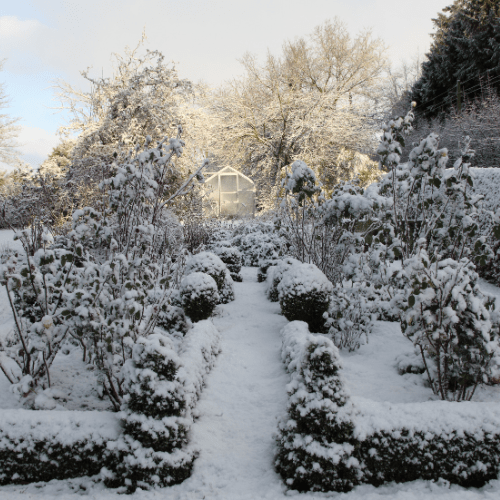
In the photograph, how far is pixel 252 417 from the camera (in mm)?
2520

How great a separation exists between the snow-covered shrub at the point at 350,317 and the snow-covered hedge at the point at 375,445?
1.56 meters

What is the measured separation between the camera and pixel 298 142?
18.9m

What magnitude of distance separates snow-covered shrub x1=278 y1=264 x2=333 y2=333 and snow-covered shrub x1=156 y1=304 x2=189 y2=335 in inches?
51.6

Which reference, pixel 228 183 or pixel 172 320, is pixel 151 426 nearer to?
pixel 172 320

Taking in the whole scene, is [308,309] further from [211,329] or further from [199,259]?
[199,259]

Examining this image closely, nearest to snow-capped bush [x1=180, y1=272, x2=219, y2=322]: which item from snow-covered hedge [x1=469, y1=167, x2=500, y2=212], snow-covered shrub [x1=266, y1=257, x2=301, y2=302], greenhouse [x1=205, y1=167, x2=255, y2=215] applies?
snow-covered shrub [x1=266, y1=257, x2=301, y2=302]

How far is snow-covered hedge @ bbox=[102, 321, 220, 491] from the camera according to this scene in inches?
74.8

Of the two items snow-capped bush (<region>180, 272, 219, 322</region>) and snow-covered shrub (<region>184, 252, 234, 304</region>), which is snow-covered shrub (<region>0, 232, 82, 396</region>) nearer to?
snow-capped bush (<region>180, 272, 219, 322</region>)

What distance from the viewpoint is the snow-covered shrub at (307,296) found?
158 inches

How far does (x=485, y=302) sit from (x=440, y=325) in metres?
0.51

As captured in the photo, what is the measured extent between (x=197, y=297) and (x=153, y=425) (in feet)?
8.38

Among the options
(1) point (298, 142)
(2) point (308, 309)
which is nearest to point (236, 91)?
(1) point (298, 142)

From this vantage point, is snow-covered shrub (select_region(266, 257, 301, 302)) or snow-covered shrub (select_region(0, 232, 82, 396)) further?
snow-covered shrub (select_region(266, 257, 301, 302))

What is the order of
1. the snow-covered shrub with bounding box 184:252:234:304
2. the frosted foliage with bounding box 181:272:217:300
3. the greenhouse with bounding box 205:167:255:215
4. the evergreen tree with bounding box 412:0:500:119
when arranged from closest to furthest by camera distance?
the frosted foliage with bounding box 181:272:217:300 → the snow-covered shrub with bounding box 184:252:234:304 → the evergreen tree with bounding box 412:0:500:119 → the greenhouse with bounding box 205:167:255:215
